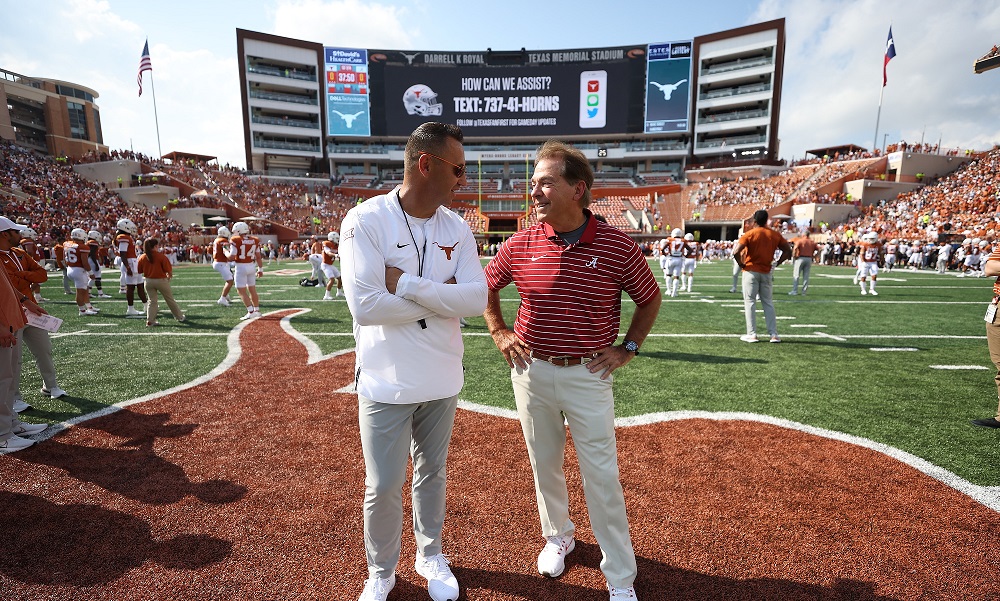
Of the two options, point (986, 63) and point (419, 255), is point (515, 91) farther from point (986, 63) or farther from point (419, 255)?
point (419, 255)

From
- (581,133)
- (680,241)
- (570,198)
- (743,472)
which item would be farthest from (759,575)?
(581,133)

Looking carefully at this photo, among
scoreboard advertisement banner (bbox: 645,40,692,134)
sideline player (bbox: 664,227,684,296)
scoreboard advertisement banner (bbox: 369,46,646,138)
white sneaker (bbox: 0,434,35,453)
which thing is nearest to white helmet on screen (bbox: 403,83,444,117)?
scoreboard advertisement banner (bbox: 369,46,646,138)

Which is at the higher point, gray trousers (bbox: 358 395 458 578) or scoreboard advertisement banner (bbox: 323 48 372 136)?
scoreboard advertisement banner (bbox: 323 48 372 136)

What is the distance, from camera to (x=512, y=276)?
2.57 m

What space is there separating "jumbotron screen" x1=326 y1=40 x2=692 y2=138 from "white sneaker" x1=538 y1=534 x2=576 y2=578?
198 ft

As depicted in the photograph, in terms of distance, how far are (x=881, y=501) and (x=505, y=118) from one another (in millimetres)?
62552

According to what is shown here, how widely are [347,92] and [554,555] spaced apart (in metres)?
66.8

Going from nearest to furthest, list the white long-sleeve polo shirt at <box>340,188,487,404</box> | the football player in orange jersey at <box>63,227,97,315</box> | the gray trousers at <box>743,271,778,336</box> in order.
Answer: the white long-sleeve polo shirt at <box>340,188,487,404</box>
the gray trousers at <box>743,271,778,336</box>
the football player in orange jersey at <box>63,227,97,315</box>

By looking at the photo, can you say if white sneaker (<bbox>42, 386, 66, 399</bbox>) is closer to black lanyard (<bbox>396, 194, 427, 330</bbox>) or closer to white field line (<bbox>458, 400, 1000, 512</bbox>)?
white field line (<bbox>458, 400, 1000, 512</bbox>)

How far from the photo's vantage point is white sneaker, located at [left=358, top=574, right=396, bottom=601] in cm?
228

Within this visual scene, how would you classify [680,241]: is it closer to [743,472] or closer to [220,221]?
[743,472]

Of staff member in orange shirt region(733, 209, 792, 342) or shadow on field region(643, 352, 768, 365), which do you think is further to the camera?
staff member in orange shirt region(733, 209, 792, 342)

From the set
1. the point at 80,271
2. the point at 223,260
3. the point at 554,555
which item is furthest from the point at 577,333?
the point at 80,271

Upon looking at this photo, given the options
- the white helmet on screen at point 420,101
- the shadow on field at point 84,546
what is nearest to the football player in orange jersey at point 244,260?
the shadow on field at point 84,546
